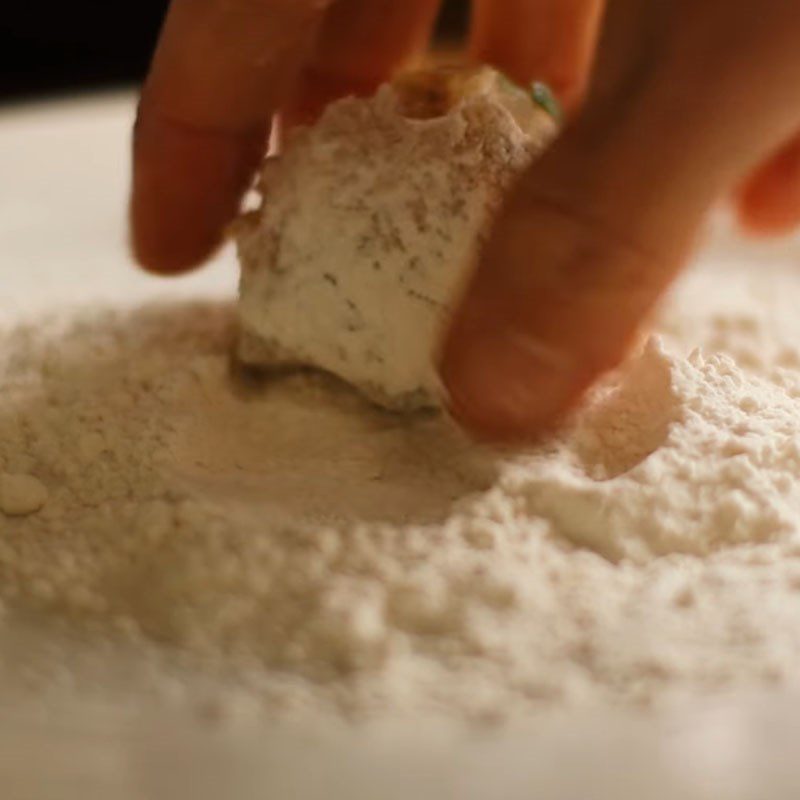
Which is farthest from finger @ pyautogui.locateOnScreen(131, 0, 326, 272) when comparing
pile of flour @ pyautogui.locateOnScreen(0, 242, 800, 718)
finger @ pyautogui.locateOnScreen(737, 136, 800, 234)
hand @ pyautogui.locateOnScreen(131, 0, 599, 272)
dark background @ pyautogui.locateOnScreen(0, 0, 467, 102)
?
dark background @ pyautogui.locateOnScreen(0, 0, 467, 102)

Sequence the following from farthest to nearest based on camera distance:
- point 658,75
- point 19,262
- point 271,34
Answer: point 19,262
point 271,34
point 658,75

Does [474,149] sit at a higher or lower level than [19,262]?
higher

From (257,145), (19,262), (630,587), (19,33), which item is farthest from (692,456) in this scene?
(19,33)

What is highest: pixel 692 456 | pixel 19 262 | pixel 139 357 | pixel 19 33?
pixel 692 456

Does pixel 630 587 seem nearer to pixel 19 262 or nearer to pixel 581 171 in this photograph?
pixel 581 171

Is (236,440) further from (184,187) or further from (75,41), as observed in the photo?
(75,41)
